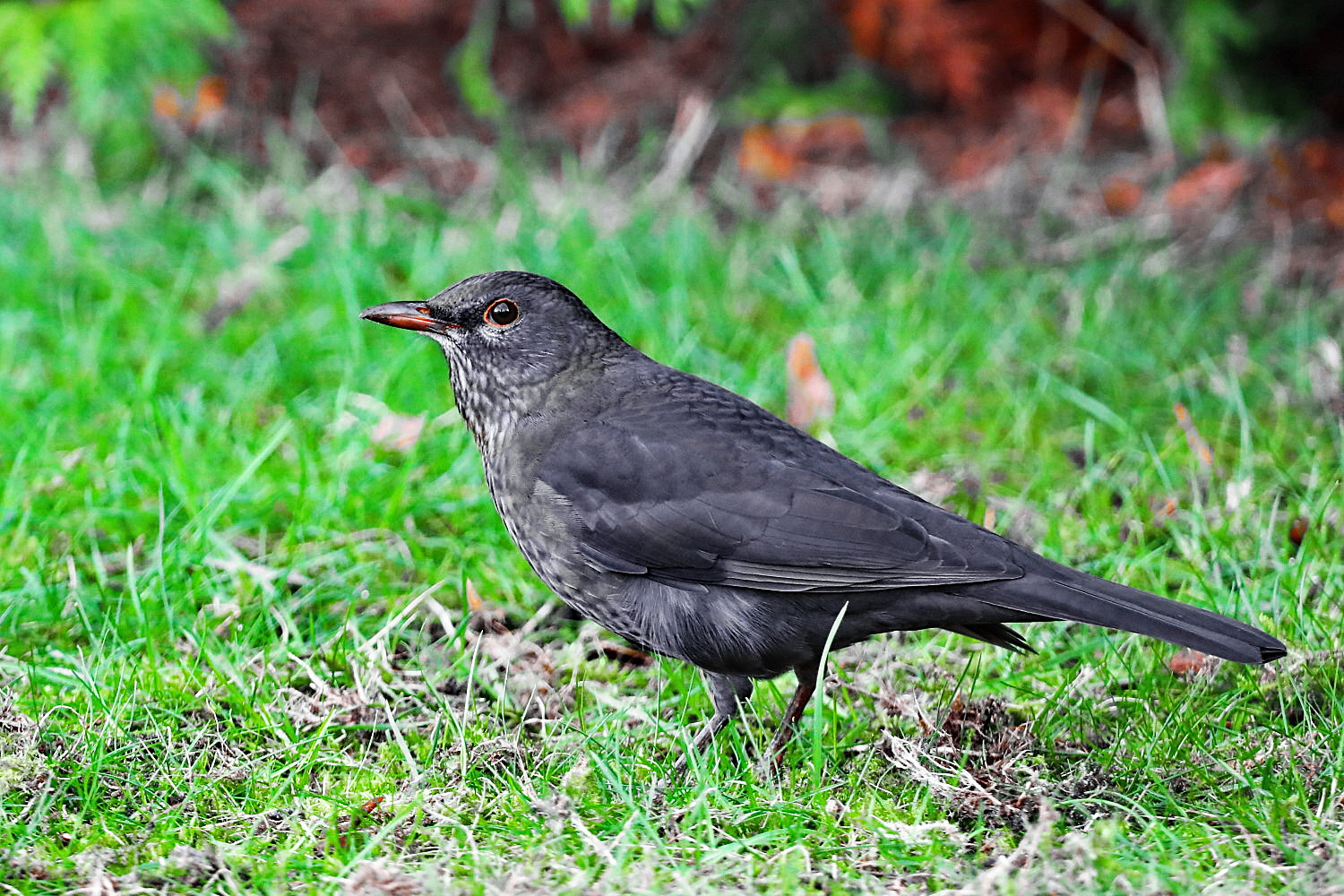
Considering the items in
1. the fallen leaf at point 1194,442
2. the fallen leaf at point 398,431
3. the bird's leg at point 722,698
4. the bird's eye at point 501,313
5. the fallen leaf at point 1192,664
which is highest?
the bird's eye at point 501,313

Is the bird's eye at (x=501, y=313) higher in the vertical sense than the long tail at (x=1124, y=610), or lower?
higher

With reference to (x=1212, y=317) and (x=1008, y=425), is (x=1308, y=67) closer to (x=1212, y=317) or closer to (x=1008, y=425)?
(x=1212, y=317)

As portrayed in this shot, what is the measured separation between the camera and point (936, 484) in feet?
15.4

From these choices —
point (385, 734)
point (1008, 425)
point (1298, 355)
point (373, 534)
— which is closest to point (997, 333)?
point (1008, 425)

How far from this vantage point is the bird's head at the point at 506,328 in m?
3.75

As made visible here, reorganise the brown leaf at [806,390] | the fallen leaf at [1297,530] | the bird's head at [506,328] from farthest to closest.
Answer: the brown leaf at [806,390], the fallen leaf at [1297,530], the bird's head at [506,328]

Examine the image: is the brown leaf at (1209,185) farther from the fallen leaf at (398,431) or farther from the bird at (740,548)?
the bird at (740,548)

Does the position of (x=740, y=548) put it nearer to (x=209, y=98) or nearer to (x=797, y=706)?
(x=797, y=706)

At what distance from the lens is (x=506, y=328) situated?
3799 mm

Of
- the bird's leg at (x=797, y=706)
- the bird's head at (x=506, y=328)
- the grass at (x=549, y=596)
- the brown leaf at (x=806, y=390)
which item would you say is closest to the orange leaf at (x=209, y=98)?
the grass at (x=549, y=596)

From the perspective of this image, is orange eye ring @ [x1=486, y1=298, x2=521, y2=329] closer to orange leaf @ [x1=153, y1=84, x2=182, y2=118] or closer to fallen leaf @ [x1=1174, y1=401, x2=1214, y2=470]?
fallen leaf @ [x1=1174, y1=401, x2=1214, y2=470]

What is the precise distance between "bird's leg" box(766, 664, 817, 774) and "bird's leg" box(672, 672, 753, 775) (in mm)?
108

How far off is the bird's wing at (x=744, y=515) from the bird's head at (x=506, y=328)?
316 mm

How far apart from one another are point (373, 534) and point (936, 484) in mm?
1770
